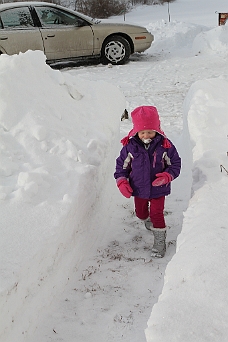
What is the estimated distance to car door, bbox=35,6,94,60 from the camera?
9.63m

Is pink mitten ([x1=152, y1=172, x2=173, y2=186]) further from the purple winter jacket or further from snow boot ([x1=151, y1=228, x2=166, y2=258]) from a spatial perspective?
snow boot ([x1=151, y1=228, x2=166, y2=258])

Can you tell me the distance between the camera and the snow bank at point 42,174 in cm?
251

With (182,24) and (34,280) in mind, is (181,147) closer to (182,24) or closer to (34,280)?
(34,280)

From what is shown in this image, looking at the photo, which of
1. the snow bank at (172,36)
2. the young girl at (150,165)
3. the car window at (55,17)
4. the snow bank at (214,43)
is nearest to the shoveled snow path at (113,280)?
the young girl at (150,165)

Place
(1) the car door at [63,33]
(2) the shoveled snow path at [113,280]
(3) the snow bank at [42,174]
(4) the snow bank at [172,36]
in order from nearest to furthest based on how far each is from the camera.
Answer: (3) the snow bank at [42,174]
(2) the shoveled snow path at [113,280]
(1) the car door at [63,33]
(4) the snow bank at [172,36]

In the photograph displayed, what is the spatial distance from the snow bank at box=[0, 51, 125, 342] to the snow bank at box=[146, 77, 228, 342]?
783 mm

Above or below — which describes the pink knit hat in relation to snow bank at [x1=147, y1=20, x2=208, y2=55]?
above

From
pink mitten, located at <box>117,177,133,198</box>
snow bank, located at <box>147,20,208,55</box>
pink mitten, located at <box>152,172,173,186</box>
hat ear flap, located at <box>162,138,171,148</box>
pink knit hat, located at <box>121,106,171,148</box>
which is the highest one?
pink knit hat, located at <box>121,106,171,148</box>

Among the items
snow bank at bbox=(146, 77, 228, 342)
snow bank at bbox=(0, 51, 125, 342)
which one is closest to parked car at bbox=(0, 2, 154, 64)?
snow bank at bbox=(0, 51, 125, 342)

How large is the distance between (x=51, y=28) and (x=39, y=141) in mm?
6793

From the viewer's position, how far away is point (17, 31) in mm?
9453

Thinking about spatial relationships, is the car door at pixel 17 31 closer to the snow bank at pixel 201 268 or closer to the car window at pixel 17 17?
the car window at pixel 17 17

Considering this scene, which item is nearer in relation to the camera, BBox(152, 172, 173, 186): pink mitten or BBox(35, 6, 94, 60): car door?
BBox(152, 172, 173, 186): pink mitten

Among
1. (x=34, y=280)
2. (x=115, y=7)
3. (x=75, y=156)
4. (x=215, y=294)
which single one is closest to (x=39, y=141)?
(x=75, y=156)
